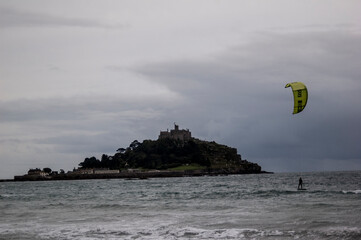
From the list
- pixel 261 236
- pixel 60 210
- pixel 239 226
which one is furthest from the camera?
pixel 60 210

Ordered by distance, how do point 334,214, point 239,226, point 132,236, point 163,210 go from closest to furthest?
point 132,236 → point 239,226 → point 334,214 → point 163,210


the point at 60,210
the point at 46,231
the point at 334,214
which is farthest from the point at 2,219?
the point at 334,214

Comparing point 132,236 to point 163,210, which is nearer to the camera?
point 132,236

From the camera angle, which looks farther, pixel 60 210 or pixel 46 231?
pixel 60 210

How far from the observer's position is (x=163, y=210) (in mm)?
31469

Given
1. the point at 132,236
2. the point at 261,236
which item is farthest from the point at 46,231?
the point at 261,236

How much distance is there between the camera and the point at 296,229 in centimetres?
2059

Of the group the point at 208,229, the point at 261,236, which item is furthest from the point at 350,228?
the point at 208,229

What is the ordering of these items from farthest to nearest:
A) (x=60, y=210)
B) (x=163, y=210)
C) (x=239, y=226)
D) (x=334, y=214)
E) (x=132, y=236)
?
1. (x=60, y=210)
2. (x=163, y=210)
3. (x=334, y=214)
4. (x=239, y=226)
5. (x=132, y=236)

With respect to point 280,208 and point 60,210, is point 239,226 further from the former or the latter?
point 60,210

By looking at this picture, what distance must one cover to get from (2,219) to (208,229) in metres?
13.4

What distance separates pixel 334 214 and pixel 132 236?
10.6 metres

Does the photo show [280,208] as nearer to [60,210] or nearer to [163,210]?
[163,210]

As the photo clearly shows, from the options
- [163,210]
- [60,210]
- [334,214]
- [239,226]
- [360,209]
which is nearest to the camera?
[239,226]
